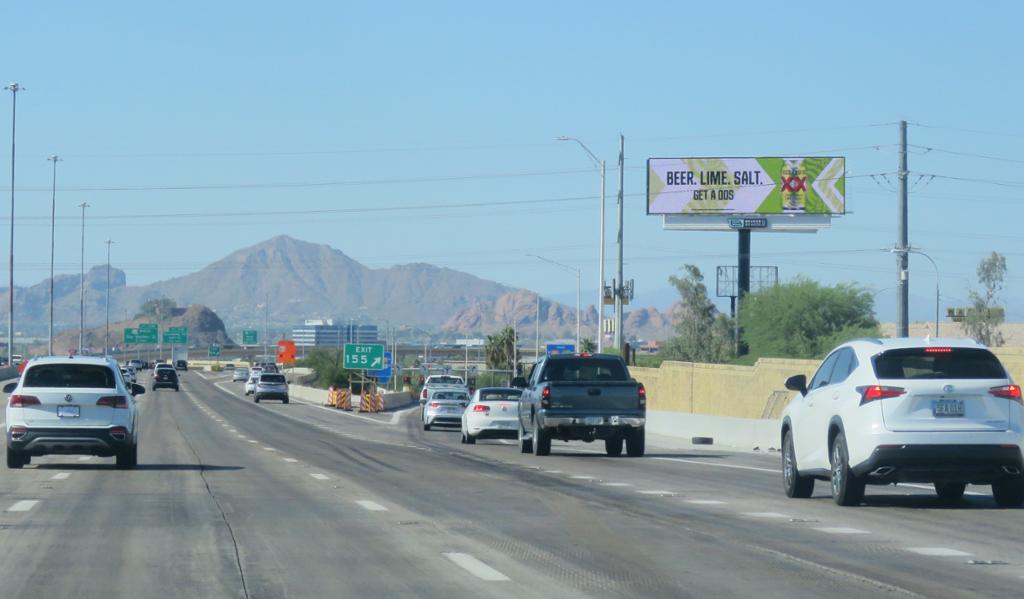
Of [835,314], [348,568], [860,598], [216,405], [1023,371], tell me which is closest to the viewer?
[860,598]

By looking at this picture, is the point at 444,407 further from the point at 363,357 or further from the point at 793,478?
the point at 363,357

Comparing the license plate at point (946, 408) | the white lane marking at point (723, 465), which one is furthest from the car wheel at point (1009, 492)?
the white lane marking at point (723, 465)

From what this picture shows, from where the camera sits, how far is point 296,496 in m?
19.4

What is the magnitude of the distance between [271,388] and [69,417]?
6612 cm

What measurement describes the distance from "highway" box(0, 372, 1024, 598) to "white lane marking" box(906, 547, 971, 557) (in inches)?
1.3

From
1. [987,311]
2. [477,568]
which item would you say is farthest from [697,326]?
[477,568]

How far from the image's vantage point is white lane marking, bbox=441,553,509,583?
1162cm

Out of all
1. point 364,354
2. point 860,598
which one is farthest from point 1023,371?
point 364,354

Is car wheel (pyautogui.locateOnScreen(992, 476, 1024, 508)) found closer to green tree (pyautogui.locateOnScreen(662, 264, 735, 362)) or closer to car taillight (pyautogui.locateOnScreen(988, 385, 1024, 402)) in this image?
car taillight (pyautogui.locateOnScreen(988, 385, 1024, 402))

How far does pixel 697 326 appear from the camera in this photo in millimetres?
125562

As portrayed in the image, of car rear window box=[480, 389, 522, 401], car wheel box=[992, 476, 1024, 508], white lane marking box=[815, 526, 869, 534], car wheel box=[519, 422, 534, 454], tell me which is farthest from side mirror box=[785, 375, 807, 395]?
car rear window box=[480, 389, 522, 401]

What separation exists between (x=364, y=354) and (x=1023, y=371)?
63.0 metres

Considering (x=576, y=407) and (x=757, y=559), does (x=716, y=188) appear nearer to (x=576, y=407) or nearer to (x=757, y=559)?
(x=576, y=407)

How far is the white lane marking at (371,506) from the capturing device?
1744 cm
